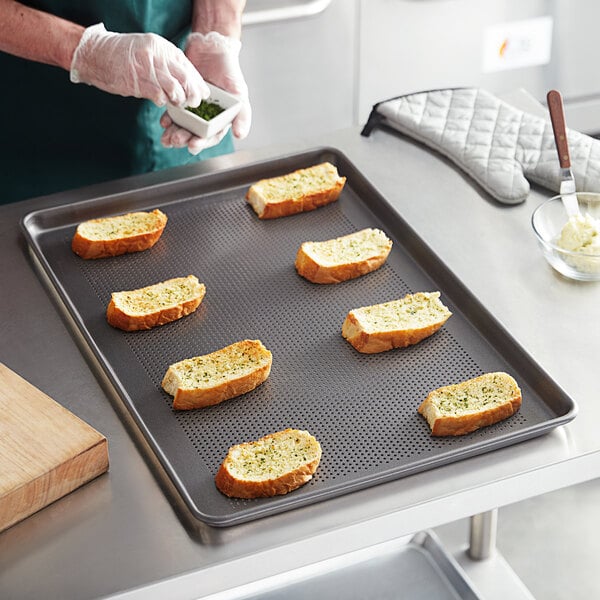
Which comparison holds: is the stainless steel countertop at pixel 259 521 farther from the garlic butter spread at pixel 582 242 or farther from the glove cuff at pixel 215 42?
the glove cuff at pixel 215 42

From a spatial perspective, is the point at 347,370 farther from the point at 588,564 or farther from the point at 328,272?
the point at 588,564

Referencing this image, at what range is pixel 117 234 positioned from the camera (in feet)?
5.62

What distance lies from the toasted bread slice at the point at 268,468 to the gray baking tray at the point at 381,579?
2.17 ft

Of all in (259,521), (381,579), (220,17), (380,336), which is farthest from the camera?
(220,17)

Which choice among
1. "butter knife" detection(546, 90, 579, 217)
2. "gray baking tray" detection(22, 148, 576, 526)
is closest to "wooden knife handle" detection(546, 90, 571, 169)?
"butter knife" detection(546, 90, 579, 217)

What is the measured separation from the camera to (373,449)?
135 centimetres

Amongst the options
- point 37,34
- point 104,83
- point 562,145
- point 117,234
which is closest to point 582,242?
point 562,145

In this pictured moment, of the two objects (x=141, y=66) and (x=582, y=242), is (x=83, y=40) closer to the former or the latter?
(x=141, y=66)

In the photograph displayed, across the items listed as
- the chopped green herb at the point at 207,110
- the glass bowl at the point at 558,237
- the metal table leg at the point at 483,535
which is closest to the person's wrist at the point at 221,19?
the chopped green herb at the point at 207,110

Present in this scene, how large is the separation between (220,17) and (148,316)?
2.48 ft

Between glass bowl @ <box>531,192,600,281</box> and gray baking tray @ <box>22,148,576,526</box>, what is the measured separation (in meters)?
0.17

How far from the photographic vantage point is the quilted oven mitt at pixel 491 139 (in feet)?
6.05

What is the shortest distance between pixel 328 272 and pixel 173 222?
320mm

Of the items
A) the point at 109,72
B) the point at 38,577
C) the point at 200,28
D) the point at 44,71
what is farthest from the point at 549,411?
the point at 44,71
